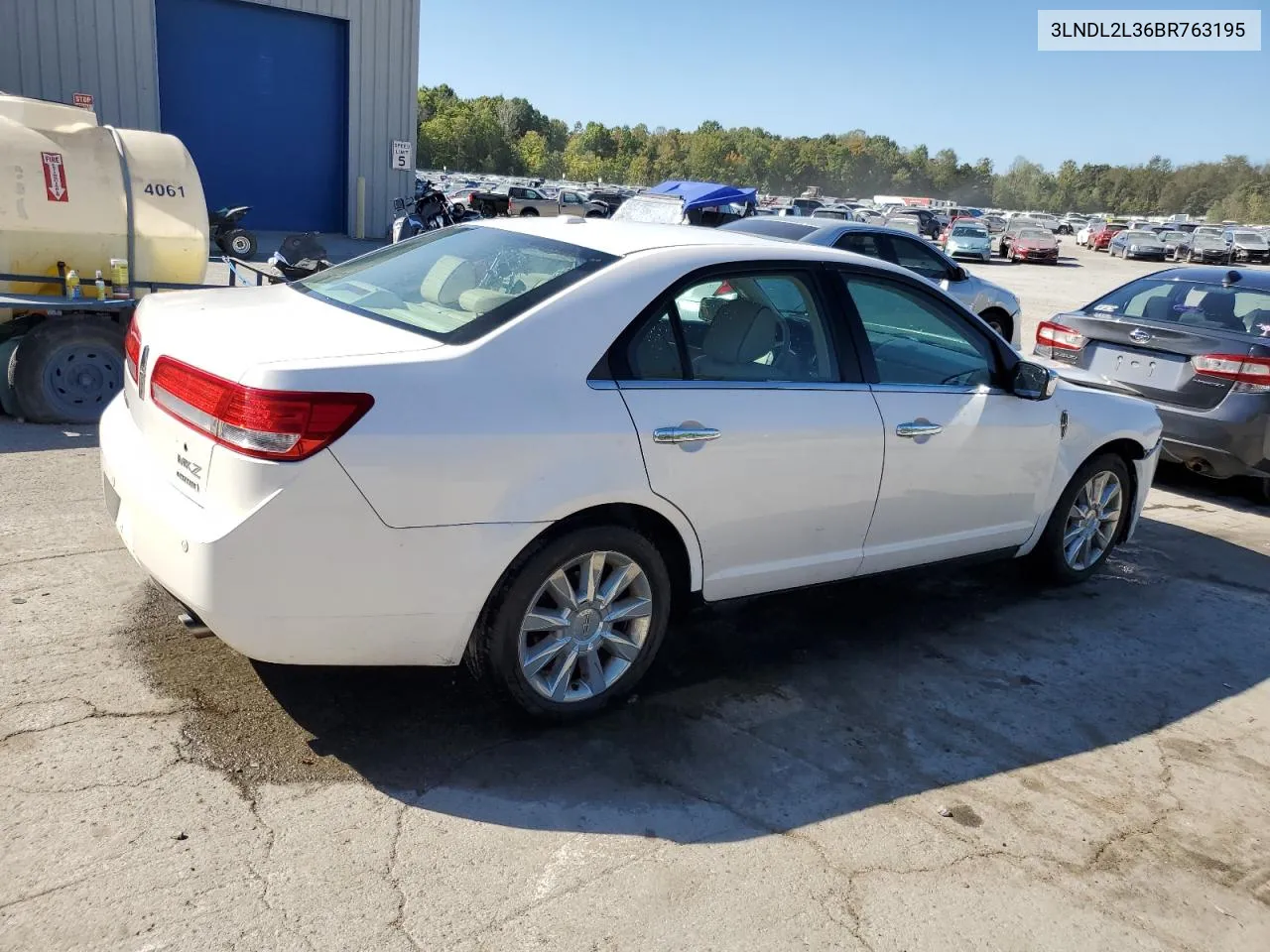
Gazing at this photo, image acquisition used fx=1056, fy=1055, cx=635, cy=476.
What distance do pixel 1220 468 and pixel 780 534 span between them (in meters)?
4.71

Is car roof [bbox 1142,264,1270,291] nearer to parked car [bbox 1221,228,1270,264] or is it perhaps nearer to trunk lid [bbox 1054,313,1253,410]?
trunk lid [bbox 1054,313,1253,410]

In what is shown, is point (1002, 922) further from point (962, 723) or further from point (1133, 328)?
point (1133, 328)

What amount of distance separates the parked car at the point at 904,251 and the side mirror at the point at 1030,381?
16.3 feet

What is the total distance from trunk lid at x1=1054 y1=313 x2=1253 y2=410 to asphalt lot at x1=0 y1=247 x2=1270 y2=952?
9.35ft

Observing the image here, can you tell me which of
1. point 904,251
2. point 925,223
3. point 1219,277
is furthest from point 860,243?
point 925,223

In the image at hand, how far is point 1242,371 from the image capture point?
22.8ft

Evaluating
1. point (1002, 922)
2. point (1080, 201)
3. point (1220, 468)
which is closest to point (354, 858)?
point (1002, 922)

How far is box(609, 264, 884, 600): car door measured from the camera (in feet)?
11.6

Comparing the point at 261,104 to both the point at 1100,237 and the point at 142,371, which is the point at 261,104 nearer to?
the point at 142,371

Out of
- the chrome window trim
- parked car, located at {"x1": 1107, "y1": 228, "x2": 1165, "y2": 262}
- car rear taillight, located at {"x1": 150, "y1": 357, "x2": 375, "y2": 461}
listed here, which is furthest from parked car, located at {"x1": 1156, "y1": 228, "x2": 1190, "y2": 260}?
car rear taillight, located at {"x1": 150, "y1": 357, "x2": 375, "y2": 461}

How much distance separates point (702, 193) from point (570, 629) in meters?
14.6

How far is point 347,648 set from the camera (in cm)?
311

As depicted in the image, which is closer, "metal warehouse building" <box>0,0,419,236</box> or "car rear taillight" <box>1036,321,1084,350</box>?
"car rear taillight" <box>1036,321,1084,350</box>

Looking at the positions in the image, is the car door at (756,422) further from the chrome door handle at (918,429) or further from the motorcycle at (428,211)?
the motorcycle at (428,211)
